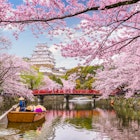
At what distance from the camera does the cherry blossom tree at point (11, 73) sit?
2600 cm

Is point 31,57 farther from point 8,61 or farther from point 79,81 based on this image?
point 8,61

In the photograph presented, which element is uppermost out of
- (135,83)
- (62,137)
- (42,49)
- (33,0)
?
(42,49)

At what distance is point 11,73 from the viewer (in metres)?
27.9

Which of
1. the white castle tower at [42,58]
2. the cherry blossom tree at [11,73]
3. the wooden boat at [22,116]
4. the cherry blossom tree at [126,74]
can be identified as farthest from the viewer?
the white castle tower at [42,58]

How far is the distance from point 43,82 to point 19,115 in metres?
37.3

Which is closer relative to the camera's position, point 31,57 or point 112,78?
point 112,78

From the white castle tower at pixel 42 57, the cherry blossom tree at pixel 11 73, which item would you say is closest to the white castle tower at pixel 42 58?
the white castle tower at pixel 42 57

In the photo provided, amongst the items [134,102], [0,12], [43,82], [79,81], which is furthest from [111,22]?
[79,81]

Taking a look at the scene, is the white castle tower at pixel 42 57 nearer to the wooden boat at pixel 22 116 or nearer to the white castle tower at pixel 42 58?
the white castle tower at pixel 42 58

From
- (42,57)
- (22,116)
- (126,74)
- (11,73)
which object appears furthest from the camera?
(42,57)

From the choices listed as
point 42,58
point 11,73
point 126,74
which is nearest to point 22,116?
point 126,74

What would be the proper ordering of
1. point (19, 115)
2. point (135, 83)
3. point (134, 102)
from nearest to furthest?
1. point (135, 83)
2. point (19, 115)
3. point (134, 102)

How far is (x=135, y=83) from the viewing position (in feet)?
54.2

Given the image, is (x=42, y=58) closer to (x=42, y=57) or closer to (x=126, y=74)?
(x=42, y=57)
